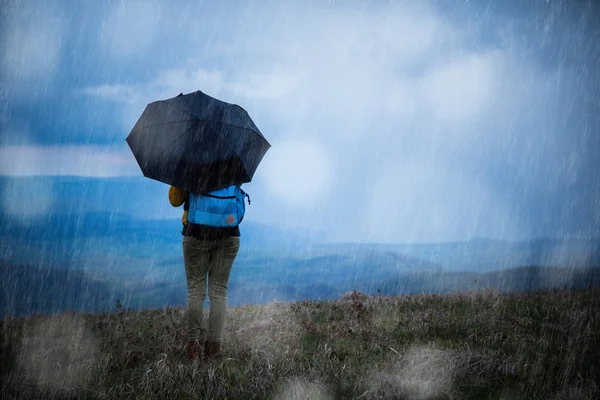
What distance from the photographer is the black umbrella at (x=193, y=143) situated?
Answer: 16.5ft

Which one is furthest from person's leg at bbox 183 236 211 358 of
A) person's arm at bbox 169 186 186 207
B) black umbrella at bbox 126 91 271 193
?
black umbrella at bbox 126 91 271 193

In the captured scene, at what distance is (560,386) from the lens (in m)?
4.44

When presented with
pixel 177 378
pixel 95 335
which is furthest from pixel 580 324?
pixel 95 335

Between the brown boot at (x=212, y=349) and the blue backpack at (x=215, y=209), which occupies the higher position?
the blue backpack at (x=215, y=209)

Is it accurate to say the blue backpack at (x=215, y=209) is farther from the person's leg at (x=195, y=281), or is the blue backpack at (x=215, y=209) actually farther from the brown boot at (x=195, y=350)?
the brown boot at (x=195, y=350)

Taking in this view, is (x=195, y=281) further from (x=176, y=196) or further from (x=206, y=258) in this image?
(x=176, y=196)

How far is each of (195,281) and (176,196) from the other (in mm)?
1060

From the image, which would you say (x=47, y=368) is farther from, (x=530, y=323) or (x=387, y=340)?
(x=530, y=323)

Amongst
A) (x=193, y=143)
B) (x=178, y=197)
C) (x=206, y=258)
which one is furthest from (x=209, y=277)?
(x=193, y=143)

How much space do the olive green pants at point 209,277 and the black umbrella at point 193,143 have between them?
28.2 inches

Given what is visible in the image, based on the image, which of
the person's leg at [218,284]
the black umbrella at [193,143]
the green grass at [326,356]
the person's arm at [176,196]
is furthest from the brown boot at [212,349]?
the black umbrella at [193,143]

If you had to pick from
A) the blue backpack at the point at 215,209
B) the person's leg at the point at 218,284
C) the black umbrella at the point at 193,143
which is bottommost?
the person's leg at the point at 218,284

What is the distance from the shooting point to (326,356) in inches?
203

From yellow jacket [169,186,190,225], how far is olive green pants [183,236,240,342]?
29 cm
